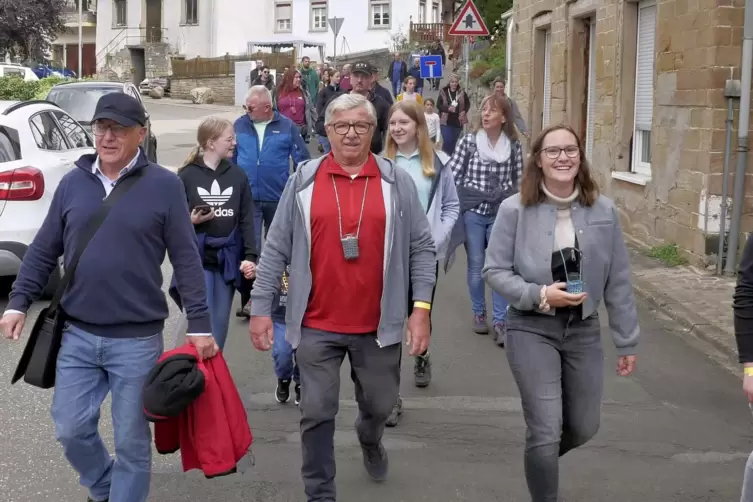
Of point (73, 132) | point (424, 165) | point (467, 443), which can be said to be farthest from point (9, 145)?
point (467, 443)

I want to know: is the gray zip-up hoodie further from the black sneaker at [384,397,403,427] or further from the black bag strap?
the black sneaker at [384,397,403,427]

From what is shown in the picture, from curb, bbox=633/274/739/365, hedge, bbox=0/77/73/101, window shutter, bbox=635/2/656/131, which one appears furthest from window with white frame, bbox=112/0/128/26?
curb, bbox=633/274/739/365

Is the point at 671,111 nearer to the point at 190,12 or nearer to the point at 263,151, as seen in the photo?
the point at 263,151

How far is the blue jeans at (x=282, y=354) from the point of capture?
19.5ft

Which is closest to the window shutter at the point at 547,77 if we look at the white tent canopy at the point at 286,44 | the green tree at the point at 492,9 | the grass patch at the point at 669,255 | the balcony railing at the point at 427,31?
the grass patch at the point at 669,255

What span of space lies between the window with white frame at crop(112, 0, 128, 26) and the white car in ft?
174

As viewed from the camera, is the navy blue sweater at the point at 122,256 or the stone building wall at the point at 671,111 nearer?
the navy blue sweater at the point at 122,256

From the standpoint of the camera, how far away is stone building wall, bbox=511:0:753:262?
10312 mm

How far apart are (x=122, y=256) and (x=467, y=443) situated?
2.42 meters

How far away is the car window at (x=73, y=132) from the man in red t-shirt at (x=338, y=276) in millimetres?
6366

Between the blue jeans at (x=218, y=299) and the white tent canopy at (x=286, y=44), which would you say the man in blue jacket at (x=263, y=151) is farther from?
the white tent canopy at (x=286, y=44)

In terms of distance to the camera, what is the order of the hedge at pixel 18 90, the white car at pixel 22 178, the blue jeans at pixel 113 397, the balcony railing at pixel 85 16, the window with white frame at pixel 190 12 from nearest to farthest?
the blue jeans at pixel 113 397 → the white car at pixel 22 178 → the hedge at pixel 18 90 → the window with white frame at pixel 190 12 → the balcony railing at pixel 85 16

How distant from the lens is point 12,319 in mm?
4020

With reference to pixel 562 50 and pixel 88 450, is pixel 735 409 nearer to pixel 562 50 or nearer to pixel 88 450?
pixel 88 450
